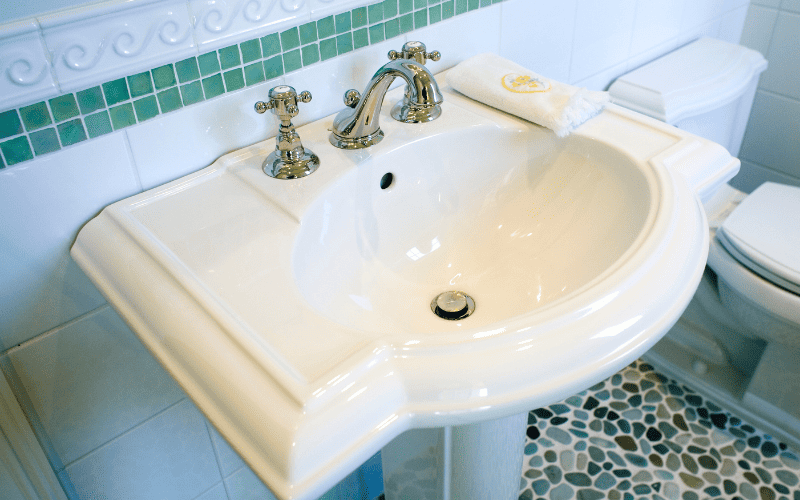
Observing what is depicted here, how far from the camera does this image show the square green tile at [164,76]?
0.68 m

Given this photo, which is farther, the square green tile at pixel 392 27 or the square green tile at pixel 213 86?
the square green tile at pixel 392 27

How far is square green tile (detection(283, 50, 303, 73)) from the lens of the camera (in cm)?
78

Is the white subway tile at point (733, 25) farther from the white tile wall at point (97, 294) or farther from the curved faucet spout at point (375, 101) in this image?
the curved faucet spout at point (375, 101)

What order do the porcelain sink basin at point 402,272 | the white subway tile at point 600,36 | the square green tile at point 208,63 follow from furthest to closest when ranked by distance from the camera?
1. the white subway tile at point 600,36
2. the square green tile at point 208,63
3. the porcelain sink basin at point 402,272

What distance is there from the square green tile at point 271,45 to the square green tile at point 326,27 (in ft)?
0.20

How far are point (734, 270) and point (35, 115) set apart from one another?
1.18 meters

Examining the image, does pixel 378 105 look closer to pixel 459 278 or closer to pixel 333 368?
pixel 459 278

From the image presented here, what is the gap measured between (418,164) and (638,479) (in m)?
0.89

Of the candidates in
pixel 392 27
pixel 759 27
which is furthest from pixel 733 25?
pixel 392 27

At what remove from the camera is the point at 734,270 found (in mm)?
1230

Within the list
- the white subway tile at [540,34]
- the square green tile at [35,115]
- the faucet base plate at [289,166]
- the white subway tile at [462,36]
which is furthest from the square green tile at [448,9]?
the square green tile at [35,115]

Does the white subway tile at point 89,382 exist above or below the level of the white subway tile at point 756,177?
above

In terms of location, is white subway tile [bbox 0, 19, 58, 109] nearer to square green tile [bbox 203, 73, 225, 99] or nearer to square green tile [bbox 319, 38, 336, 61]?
square green tile [bbox 203, 73, 225, 99]

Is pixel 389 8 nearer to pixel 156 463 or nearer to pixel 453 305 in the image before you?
pixel 453 305
